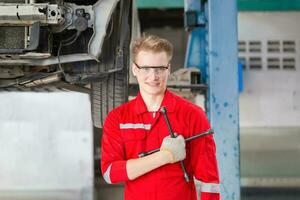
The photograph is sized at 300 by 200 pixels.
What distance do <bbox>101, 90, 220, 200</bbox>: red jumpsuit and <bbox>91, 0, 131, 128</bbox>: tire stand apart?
3.44 feet

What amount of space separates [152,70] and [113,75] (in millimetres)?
1205

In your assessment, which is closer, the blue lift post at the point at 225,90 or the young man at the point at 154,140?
the young man at the point at 154,140

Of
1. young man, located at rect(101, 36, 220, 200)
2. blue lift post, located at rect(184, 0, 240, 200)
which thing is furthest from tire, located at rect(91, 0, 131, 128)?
young man, located at rect(101, 36, 220, 200)

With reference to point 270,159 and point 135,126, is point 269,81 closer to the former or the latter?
point 270,159

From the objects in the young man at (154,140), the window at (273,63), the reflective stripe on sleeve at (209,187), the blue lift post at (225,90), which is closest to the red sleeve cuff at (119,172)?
the young man at (154,140)

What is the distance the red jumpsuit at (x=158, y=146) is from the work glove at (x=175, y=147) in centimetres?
7

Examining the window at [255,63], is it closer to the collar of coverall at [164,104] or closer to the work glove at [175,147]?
the collar of coverall at [164,104]

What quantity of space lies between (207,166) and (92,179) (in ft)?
14.7

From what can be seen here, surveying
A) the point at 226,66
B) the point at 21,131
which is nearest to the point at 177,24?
the point at 21,131

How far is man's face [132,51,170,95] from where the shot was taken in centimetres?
146

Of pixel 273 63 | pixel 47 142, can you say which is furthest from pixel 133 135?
pixel 273 63

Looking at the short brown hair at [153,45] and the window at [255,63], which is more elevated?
the window at [255,63]

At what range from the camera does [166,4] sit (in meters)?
5.05

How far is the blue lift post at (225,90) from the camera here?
2.81 m
